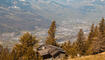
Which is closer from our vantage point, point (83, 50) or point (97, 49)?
point (97, 49)

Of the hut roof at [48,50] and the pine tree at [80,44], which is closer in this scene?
the hut roof at [48,50]

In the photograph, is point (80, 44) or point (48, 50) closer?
point (48, 50)

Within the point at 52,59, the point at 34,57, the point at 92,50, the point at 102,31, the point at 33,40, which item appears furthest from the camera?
the point at 102,31

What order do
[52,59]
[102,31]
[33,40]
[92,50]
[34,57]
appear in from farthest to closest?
[102,31] < [92,50] < [52,59] < [33,40] < [34,57]

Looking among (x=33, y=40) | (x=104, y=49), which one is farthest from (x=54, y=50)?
(x=104, y=49)

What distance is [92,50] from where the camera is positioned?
2621 inches

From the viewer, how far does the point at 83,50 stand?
7475 cm

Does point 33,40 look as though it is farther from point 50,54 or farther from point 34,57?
point 34,57

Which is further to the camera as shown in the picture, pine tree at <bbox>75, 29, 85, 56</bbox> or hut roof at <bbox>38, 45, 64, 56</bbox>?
pine tree at <bbox>75, 29, 85, 56</bbox>

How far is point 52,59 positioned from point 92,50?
57.8 feet

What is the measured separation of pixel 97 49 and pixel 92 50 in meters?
2.07

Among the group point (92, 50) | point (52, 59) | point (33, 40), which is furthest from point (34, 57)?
point (92, 50)

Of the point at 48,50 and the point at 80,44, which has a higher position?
the point at 48,50

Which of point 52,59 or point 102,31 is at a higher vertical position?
point 102,31
